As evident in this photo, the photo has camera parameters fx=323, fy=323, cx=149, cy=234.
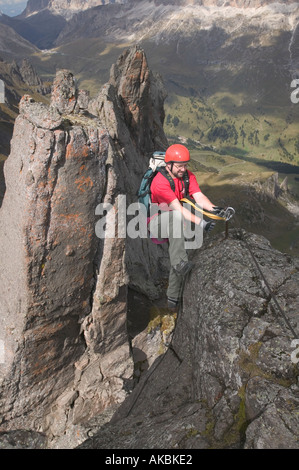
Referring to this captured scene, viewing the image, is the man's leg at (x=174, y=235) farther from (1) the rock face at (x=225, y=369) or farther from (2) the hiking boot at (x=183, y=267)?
(1) the rock face at (x=225, y=369)

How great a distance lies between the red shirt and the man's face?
0.98 ft

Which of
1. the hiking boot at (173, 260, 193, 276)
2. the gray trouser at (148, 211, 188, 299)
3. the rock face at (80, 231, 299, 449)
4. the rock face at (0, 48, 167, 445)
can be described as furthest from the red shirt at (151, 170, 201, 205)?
the rock face at (80, 231, 299, 449)

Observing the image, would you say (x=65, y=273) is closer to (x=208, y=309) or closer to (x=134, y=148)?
(x=208, y=309)

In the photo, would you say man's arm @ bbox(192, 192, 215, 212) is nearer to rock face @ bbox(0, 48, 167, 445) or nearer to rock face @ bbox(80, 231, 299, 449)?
rock face @ bbox(80, 231, 299, 449)

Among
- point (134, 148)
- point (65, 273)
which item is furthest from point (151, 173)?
point (134, 148)

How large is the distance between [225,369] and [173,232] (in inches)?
225

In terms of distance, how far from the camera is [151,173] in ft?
48.5

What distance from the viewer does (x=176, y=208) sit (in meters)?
12.7

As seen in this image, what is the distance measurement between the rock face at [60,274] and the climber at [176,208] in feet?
6.23

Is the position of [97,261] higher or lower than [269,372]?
higher

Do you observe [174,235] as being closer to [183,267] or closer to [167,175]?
[183,267]

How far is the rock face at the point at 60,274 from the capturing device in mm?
12219

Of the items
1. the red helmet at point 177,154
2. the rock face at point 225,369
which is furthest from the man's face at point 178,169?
the rock face at point 225,369

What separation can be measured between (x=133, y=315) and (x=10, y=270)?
7.79 m
